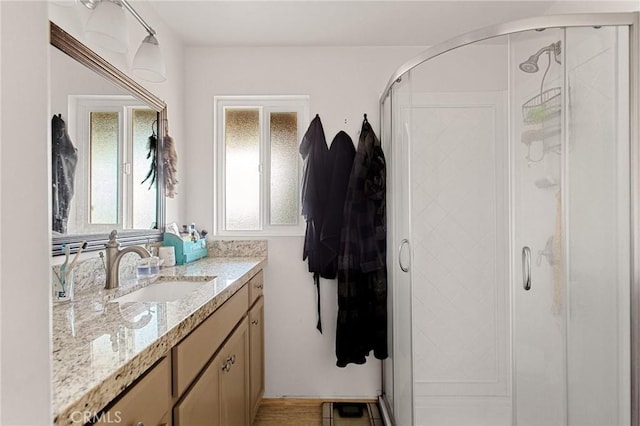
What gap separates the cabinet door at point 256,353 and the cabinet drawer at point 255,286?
46mm

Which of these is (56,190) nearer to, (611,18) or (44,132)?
(44,132)

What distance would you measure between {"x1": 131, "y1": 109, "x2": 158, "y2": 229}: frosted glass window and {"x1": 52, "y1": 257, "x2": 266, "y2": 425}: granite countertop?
51 cm

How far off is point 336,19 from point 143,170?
1.44m

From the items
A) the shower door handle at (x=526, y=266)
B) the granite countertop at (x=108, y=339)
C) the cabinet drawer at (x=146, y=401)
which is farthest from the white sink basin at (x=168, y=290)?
the shower door handle at (x=526, y=266)

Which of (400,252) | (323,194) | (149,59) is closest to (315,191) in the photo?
(323,194)

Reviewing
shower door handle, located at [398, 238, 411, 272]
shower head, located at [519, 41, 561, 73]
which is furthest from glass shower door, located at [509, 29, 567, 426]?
shower door handle, located at [398, 238, 411, 272]

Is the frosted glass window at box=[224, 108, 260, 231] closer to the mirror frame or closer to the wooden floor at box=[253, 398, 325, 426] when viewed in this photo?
the mirror frame

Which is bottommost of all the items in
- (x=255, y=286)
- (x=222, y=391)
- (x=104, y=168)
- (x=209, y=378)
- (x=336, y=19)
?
(x=222, y=391)

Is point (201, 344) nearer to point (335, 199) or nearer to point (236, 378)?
point (236, 378)

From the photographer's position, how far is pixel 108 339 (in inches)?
31.5

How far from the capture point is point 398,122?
193cm

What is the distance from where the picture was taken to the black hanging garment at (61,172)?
121 centimetres

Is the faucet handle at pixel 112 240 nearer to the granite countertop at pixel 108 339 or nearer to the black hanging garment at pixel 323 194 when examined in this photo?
the granite countertop at pixel 108 339

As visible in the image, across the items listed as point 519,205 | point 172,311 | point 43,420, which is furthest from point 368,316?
point 43,420
